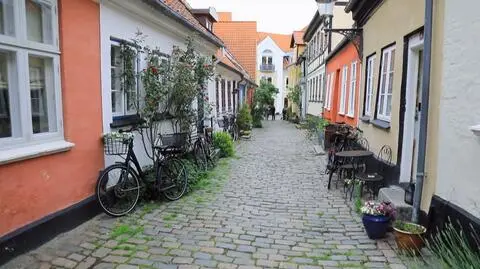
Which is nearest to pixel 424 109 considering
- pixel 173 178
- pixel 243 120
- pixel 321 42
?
pixel 173 178

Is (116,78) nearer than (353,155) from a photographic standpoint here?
Yes

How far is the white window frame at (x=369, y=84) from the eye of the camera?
8.60 m

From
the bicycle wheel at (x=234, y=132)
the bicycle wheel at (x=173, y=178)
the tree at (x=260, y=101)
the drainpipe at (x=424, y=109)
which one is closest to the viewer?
the drainpipe at (x=424, y=109)

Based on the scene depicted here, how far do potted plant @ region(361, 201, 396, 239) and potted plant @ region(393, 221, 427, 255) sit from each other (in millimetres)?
393

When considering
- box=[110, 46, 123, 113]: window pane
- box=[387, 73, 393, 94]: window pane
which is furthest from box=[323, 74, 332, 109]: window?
box=[110, 46, 123, 113]: window pane

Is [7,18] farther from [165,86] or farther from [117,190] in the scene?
[165,86]

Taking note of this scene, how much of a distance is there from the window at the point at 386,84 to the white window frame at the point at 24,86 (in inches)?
210

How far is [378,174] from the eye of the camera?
7.11 meters

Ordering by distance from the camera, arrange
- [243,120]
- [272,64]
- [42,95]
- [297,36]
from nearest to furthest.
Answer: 1. [42,95]
2. [243,120]
3. [297,36]
4. [272,64]

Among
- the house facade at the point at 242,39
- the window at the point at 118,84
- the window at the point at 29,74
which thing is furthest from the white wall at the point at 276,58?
the window at the point at 29,74

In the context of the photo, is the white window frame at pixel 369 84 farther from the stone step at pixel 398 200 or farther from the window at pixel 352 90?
the stone step at pixel 398 200

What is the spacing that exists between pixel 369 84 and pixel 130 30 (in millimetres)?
5233

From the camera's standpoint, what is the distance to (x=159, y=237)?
493 cm

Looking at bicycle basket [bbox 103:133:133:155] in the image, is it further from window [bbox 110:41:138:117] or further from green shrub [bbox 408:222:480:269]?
green shrub [bbox 408:222:480:269]
